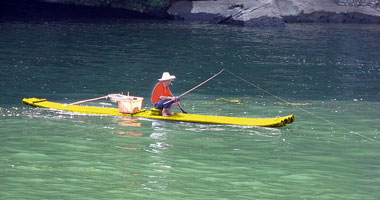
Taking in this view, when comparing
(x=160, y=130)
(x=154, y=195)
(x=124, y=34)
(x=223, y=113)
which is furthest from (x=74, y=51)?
(x=154, y=195)

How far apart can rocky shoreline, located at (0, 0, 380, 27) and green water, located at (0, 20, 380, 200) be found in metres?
14.4

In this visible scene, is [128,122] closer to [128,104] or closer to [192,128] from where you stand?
[128,104]

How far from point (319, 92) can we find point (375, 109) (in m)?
3.49

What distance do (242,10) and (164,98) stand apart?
34.3 meters

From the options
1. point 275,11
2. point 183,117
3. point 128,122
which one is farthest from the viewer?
point 275,11

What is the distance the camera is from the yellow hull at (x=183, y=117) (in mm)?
15375

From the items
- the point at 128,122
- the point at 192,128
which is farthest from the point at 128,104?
the point at 192,128

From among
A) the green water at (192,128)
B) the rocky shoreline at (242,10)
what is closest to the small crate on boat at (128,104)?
the green water at (192,128)

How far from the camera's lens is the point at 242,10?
49781mm

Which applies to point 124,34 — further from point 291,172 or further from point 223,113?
point 291,172

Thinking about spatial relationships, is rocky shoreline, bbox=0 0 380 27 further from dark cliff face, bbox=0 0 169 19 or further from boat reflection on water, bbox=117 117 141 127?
boat reflection on water, bbox=117 117 141 127

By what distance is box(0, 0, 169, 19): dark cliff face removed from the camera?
50.3 m

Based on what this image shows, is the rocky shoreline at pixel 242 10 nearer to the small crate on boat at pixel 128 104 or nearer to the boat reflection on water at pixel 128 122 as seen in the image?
the small crate on boat at pixel 128 104

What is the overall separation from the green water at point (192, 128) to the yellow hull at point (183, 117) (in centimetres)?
23
